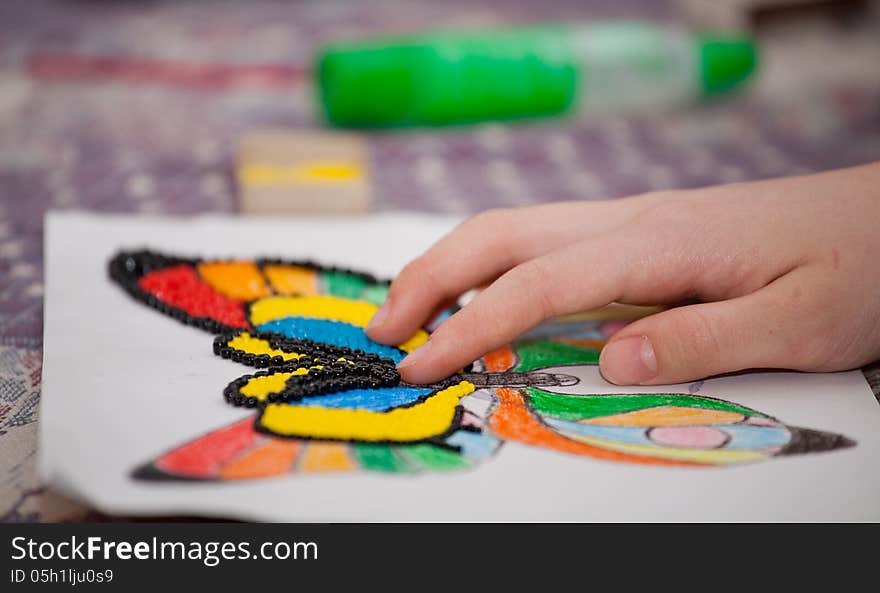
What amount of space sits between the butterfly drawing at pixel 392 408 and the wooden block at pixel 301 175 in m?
0.16

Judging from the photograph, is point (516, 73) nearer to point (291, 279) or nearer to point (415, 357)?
point (291, 279)

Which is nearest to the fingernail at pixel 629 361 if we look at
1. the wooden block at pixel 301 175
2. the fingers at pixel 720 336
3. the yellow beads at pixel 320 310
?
the fingers at pixel 720 336

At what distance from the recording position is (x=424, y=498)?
396mm

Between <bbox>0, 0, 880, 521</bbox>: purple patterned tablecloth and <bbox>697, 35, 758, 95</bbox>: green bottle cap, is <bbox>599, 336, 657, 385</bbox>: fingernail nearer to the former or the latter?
<bbox>0, 0, 880, 521</bbox>: purple patterned tablecloth

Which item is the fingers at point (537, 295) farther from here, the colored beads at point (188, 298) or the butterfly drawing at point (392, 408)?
the colored beads at point (188, 298)

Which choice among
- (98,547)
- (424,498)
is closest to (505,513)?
(424,498)

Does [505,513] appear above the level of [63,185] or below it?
below

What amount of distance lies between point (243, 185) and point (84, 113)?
279 millimetres

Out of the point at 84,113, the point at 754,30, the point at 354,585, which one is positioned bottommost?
the point at 354,585

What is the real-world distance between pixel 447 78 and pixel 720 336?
0.49 metres

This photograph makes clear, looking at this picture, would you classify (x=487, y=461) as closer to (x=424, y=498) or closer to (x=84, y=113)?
(x=424, y=498)

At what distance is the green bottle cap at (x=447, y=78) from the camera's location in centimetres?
88

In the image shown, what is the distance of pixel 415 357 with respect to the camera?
0.48 meters

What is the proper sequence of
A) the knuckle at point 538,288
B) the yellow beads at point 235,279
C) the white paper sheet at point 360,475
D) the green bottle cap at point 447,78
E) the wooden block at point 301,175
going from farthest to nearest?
the green bottle cap at point 447,78
the wooden block at point 301,175
the yellow beads at point 235,279
the knuckle at point 538,288
the white paper sheet at point 360,475
